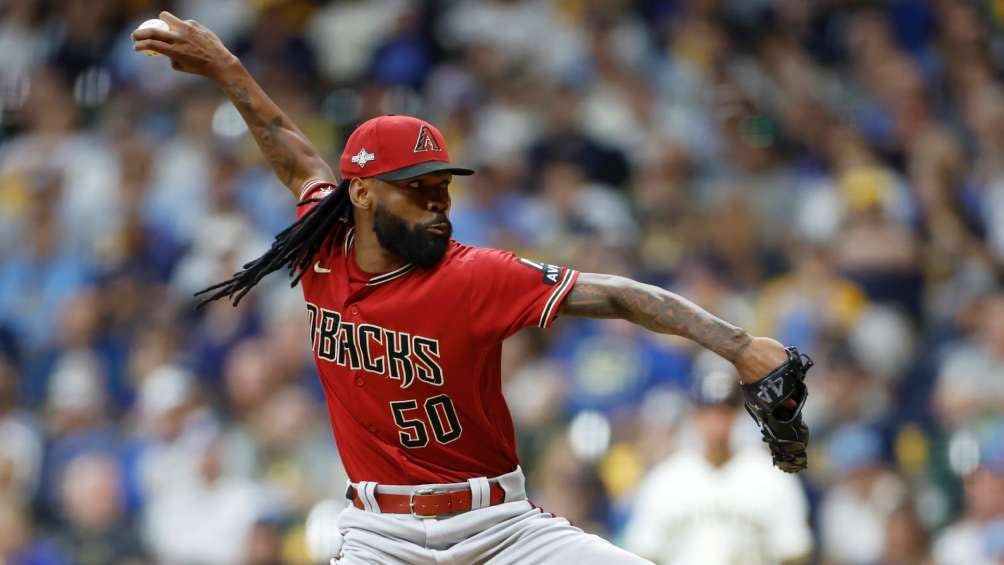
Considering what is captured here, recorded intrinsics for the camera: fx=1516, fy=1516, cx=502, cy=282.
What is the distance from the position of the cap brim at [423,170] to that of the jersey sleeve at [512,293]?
263 mm

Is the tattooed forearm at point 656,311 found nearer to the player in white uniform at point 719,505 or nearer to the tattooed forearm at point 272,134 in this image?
the tattooed forearm at point 272,134

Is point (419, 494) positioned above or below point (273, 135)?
below

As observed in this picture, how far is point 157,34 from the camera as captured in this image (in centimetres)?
496

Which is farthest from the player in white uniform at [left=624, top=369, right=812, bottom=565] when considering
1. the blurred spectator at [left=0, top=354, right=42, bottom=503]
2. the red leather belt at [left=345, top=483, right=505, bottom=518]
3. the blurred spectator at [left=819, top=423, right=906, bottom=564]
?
the blurred spectator at [left=0, top=354, right=42, bottom=503]

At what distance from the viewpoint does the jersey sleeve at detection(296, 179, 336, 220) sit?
4930mm

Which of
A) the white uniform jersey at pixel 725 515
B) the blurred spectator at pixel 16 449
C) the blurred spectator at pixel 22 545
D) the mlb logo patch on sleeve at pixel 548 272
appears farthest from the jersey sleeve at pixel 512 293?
the blurred spectator at pixel 16 449

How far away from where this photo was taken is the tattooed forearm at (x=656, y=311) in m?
4.18

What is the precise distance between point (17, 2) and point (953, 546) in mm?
8831

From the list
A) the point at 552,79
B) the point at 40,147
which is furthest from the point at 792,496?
the point at 40,147

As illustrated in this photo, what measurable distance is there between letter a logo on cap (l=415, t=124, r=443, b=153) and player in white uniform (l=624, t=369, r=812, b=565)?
2903 mm

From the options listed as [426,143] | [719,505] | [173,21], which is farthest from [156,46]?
[719,505]

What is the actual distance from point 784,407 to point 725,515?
268 centimetres

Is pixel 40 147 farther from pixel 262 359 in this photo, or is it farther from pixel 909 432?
pixel 909 432

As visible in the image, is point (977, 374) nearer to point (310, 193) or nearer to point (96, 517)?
point (310, 193)
